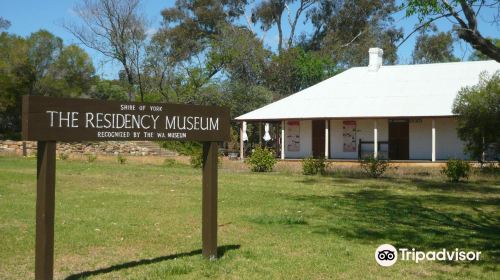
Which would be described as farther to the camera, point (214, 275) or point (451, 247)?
point (451, 247)

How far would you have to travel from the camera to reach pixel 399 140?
26266 mm

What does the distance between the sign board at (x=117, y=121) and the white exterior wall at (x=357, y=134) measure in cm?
2042

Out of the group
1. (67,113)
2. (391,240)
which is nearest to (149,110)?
(67,113)

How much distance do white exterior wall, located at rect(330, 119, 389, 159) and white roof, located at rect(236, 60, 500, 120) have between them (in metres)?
1.09

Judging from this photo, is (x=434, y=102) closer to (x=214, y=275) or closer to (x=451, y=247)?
(x=451, y=247)

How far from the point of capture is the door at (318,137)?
28.0 meters

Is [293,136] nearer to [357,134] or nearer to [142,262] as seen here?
[357,134]

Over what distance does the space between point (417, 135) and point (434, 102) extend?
196cm

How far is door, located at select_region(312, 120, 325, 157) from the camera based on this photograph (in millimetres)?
28047

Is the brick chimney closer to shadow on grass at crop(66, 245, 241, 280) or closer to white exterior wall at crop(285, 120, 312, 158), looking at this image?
white exterior wall at crop(285, 120, 312, 158)

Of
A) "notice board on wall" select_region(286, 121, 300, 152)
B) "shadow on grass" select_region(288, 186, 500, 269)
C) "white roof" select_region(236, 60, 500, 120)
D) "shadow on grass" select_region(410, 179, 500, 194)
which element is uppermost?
"white roof" select_region(236, 60, 500, 120)

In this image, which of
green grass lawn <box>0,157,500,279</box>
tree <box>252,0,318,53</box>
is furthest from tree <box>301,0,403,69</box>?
green grass lawn <box>0,157,500,279</box>

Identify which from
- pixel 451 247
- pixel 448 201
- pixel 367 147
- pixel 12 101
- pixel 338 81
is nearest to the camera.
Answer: pixel 451 247

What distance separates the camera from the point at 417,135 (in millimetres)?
25766
